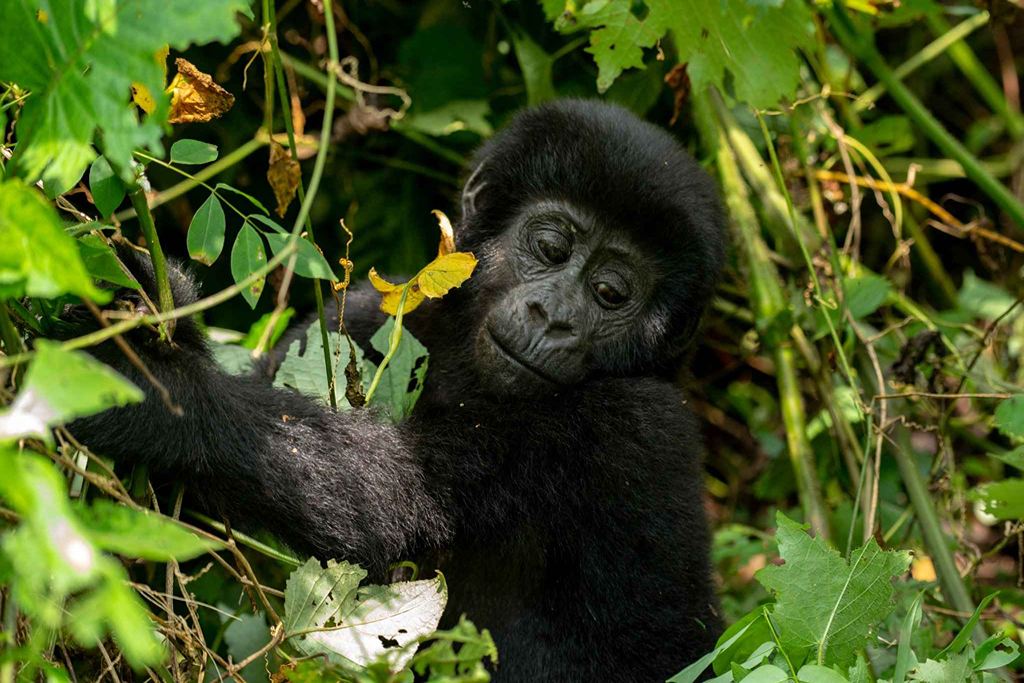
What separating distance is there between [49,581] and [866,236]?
4.59 meters

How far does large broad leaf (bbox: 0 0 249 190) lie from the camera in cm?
157

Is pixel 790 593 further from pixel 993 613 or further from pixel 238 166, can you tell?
pixel 238 166

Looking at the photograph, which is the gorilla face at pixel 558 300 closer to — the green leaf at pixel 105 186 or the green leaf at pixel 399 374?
the green leaf at pixel 399 374

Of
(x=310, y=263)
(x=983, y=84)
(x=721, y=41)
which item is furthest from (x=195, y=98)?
(x=983, y=84)

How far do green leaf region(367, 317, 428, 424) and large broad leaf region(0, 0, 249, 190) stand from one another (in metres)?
1.29

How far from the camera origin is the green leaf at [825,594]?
2369 millimetres

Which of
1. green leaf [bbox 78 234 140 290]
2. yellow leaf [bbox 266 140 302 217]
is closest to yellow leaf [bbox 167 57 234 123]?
yellow leaf [bbox 266 140 302 217]

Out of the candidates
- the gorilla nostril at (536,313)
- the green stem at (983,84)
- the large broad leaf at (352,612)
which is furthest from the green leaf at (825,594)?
the green stem at (983,84)

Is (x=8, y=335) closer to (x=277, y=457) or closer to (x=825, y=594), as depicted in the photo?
(x=277, y=457)

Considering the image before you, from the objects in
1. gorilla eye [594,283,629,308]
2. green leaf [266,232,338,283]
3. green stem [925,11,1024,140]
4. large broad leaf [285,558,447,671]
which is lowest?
large broad leaf [285,558,447,671]

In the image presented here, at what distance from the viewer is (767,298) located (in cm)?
383

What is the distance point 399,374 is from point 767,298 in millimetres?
1511

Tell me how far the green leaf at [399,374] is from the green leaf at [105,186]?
863 millimetres

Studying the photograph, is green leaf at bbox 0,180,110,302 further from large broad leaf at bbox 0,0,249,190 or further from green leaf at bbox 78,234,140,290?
green leaf at bbox 78,234,140,290
